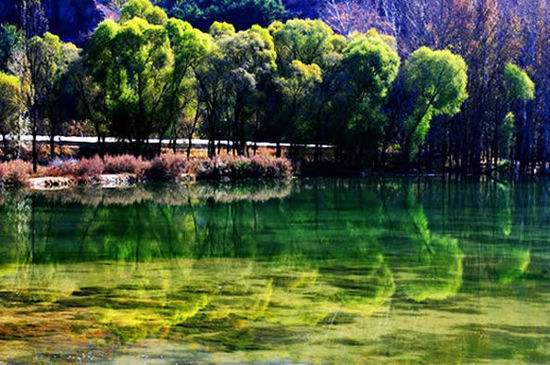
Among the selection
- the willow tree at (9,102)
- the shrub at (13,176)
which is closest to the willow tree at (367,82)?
the willow tree at (9,102)

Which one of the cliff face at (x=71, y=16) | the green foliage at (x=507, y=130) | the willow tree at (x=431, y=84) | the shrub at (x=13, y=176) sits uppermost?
the cliff face at (x=71, y=16)

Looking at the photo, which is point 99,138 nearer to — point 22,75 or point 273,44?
point 22,75

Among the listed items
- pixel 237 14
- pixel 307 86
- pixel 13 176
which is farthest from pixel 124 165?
pixel 237 14

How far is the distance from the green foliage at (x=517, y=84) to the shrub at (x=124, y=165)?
117 ft

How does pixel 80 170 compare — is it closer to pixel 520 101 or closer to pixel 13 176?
pixel 13 176

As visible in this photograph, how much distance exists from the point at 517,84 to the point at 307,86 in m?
20.8

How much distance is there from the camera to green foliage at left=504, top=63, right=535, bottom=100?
78.9 meters

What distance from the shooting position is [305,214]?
37.2 meters

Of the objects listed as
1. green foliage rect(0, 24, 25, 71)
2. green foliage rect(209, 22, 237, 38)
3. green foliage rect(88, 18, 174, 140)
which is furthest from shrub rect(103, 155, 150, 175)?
green foliage rect(0, 24, 25, 71)

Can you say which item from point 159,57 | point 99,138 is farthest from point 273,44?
point 99,138

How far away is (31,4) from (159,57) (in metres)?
10.1

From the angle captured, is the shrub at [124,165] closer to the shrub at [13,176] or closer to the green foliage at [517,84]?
the shrub at [13,176]

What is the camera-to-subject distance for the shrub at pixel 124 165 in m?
59.2

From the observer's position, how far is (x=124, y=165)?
59.9m
